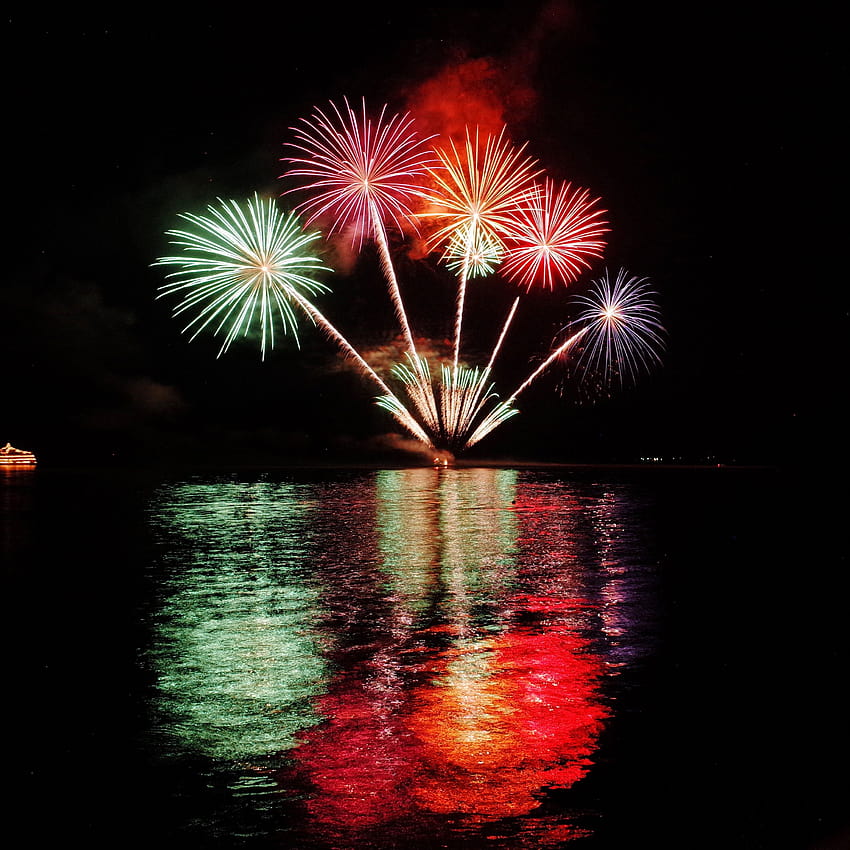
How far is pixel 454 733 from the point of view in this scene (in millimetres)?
5160

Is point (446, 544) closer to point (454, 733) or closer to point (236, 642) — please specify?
point (236, 642)

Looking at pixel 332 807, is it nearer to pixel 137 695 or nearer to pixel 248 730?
pixel 248 730

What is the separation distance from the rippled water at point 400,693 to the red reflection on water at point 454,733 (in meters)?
0.02

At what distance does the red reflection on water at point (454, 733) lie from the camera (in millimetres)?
4176

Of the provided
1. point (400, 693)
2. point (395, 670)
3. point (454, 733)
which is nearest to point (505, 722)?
point (454, 733)

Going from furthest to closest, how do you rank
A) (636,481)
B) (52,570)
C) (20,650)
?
(636,481) → (52,570) → (20,650)

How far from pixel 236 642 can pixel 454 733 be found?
10.3 feet

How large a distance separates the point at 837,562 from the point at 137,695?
10893 mm

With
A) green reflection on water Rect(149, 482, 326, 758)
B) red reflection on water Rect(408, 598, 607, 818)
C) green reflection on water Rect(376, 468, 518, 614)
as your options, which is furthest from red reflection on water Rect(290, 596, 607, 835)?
green reflection on water Rect(376, 468, 518, 614)

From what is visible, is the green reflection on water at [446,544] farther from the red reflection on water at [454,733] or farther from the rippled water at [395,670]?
the red reflection on water at [454,733]

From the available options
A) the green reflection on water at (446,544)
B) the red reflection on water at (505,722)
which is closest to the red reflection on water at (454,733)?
the red reflection on water at (505,722)

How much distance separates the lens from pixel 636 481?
129ft

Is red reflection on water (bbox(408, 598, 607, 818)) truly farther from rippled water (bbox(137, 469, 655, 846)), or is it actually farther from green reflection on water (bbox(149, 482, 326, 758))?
green reflection on water (bbox(149, 482, 326, 758))

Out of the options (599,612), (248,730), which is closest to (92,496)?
(599,612)
